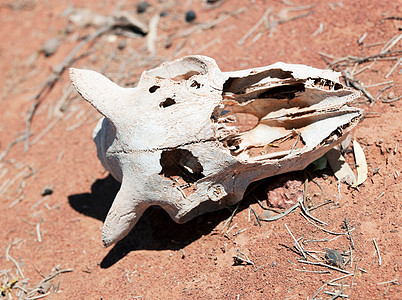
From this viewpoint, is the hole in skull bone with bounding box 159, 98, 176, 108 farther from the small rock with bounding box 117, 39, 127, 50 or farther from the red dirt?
the small rock with bounding box 117, 39, 127, 50

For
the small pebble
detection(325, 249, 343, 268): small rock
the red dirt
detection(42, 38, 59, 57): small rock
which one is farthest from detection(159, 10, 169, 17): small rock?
detection(325, 249, 343, 268): small rock

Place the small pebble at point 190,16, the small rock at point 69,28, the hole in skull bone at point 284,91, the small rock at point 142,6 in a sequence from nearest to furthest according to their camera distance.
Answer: the hole in skull bone at point 284,91
the small pebble at point 190,16
the small rock at point 142,6
the small rock at point 69,28

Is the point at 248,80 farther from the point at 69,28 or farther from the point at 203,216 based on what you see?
the point at 69,28

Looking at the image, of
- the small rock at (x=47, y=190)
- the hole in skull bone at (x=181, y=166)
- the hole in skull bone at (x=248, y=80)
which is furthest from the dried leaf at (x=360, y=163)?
the small rock at (x=47, y=190)

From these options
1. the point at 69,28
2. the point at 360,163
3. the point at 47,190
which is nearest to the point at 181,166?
the point at 360,163

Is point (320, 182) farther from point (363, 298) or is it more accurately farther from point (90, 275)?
point (90, 275)

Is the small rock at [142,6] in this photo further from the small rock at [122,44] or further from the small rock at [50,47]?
the small rock at [50,47]
